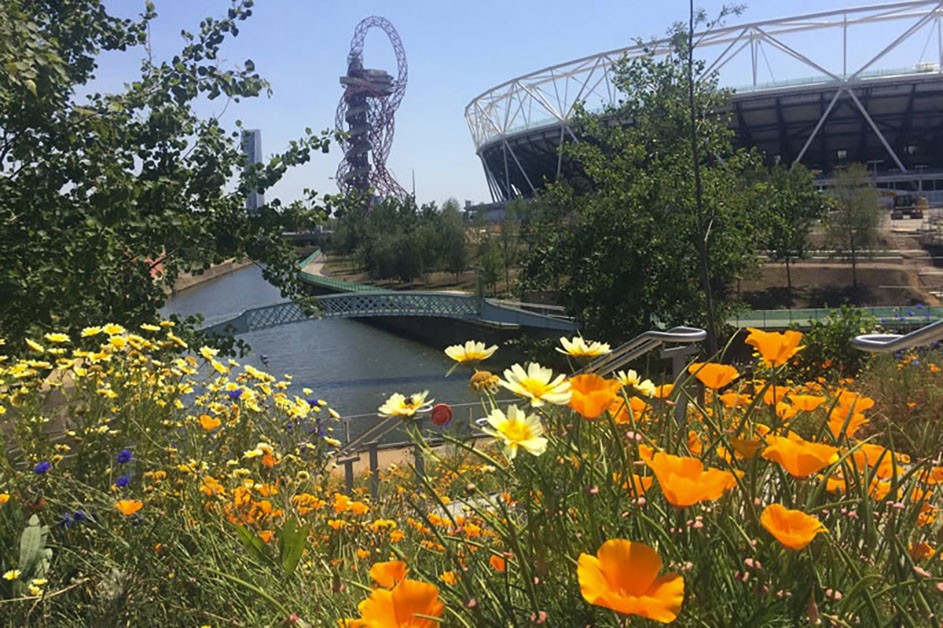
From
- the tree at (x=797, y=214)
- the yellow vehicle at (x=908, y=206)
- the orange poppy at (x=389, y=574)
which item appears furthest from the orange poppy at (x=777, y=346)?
the yellow vehicle at (x=908, y=206)

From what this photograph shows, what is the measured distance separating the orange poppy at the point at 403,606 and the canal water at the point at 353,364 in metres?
6.95

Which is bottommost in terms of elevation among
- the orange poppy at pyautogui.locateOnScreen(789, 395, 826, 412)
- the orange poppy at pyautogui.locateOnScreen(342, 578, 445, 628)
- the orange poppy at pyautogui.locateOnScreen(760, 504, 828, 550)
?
the orange poppy at pyautogui.locateOnScreen(342, 578, 445, 628)

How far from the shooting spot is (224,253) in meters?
4.29

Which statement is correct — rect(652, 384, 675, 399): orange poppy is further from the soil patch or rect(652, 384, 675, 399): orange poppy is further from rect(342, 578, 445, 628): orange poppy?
the soil patch

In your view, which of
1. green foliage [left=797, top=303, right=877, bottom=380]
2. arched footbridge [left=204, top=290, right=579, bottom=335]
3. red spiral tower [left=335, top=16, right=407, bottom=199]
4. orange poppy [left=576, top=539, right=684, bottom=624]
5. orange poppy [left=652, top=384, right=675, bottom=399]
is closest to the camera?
orange poppy [left=576, top=539, right=684, bottom=624]

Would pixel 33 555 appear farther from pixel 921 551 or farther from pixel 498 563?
pixel 921 551

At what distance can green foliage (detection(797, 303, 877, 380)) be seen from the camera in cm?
721

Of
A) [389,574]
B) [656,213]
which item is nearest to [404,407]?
[389,574]

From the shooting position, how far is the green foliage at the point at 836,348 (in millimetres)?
7207

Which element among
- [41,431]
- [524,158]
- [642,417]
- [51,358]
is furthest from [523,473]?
[524,158]

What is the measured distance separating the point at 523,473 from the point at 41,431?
1.66 metres

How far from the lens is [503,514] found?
120 cm

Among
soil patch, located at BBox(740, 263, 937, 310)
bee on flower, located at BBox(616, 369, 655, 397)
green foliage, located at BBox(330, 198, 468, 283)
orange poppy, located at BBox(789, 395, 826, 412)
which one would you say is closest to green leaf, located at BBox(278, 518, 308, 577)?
bee on flower, located at BBox(616, 369, 655, 397)

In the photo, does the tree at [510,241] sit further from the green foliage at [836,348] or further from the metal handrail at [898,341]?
the metal handrail at [898,341]
